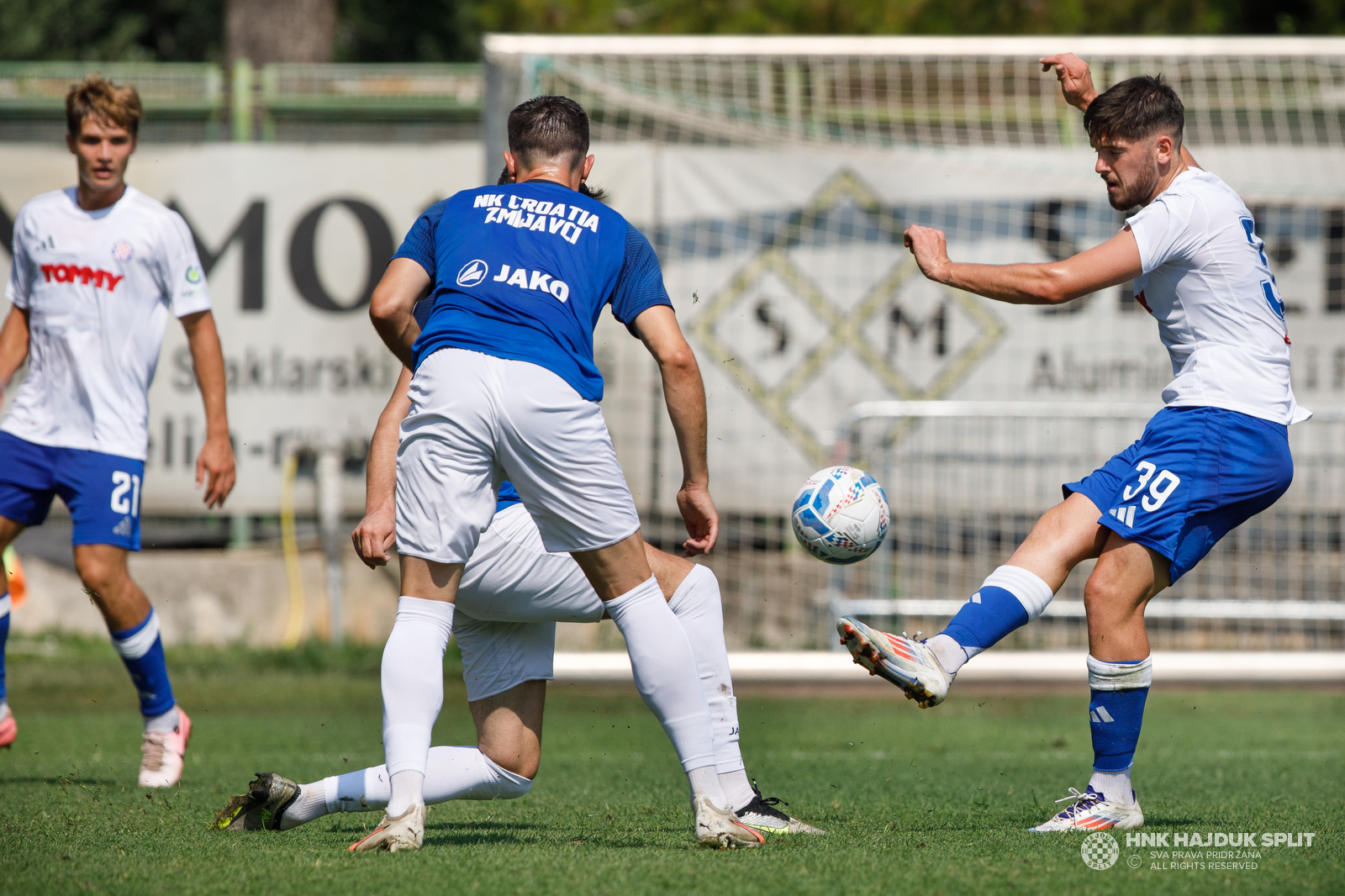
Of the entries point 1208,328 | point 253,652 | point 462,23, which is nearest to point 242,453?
point 253,652

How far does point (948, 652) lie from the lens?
402 centimetres

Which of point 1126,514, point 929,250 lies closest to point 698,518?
point 929,250

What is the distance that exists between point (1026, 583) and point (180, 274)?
3.64 meters

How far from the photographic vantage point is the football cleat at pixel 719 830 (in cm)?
355

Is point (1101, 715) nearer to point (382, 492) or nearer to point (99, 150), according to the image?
point (382, 492)

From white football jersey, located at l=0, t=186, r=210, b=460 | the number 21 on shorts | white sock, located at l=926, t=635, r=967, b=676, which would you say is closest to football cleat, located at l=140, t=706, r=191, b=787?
the number 21 on shorts

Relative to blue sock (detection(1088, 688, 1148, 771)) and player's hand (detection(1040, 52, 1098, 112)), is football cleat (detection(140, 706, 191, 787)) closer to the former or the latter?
blue sock (detection(1088, 688, 1148, 771))

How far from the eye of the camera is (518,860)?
3.49 meters

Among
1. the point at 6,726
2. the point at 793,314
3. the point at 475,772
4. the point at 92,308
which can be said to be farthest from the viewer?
the point at 793,314

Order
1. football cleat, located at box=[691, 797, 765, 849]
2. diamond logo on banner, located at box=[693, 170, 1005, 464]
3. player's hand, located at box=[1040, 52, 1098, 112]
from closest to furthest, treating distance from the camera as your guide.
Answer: football cleat, located at box=[691, 797, 765, 849], player's hand, located at box=[1040, 52, 1098, 112], diamond logo on banner, located at box=[693, 170, 1005, 464]

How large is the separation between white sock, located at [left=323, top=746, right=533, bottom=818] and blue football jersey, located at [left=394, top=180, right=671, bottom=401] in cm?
114

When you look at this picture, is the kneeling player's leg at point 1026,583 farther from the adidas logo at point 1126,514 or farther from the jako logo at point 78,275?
the jako logo at point 78,275

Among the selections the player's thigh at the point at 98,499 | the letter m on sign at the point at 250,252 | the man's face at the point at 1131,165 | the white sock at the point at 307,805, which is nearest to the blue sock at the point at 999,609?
the man's face at the point at 1131,165

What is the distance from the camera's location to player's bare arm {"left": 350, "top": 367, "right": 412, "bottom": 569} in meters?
3.62
